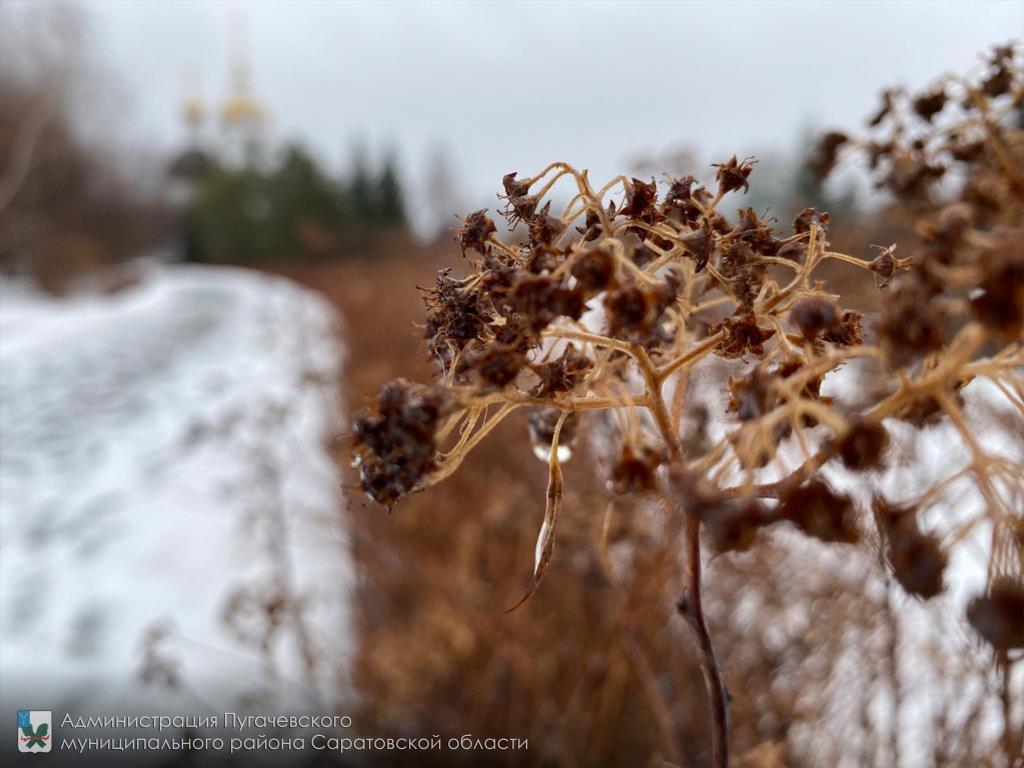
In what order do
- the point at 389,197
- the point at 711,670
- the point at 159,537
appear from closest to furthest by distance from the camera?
the point at 711,670 → the point at 159,537 → the point at 389,197

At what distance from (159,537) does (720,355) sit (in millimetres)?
3712

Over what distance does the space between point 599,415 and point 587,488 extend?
607mm

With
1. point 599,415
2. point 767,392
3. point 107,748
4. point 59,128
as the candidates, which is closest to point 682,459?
point 767,392

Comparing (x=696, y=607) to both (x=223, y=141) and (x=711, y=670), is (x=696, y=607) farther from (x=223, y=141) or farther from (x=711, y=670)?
(x=223, y=141)

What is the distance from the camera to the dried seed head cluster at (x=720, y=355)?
1.07ft

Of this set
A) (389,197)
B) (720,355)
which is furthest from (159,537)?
(389,197)

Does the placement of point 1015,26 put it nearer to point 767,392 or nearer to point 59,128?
point 767,392

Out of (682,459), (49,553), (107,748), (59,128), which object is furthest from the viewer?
(59,128)

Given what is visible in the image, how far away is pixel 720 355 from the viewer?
0.51 metres

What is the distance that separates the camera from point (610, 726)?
5.72 feet

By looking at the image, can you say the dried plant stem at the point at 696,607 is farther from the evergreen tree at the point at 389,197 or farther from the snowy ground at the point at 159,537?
the evergreen tree at the point at 389,197

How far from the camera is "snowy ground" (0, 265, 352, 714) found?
2.35 meters

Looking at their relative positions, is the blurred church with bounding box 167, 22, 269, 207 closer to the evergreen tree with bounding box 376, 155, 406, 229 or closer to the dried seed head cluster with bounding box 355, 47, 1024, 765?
the evergreen tree with bounding box 376, 155, 406, 229

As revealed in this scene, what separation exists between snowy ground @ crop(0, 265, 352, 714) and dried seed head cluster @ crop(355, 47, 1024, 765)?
1.52 m
